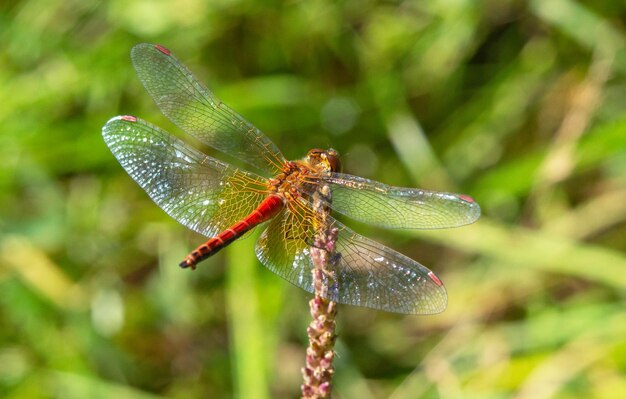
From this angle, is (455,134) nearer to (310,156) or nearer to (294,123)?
(294,123)


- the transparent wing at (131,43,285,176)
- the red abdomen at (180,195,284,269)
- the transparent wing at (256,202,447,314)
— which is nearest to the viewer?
the transparent wing at (256,202,447,314)

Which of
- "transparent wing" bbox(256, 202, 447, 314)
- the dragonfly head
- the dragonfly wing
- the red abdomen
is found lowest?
"transparent wing" bbox(256, 202, 447, 314)

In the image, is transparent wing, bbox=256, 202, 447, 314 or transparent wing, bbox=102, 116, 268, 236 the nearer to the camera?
transparent wing, bbox=256, 202, 447, 314

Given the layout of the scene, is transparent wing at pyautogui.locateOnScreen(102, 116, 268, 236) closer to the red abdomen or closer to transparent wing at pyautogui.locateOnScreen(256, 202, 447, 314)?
the red abdomen

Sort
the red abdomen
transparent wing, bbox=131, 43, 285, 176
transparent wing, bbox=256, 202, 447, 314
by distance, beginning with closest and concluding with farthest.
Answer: transparent wing, bbox=256, 202, 447, 314
the red abdomen
transparent wing, bbox=131, 43, 285, 176

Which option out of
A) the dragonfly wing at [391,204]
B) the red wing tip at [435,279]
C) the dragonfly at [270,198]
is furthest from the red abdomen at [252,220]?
the red wing tip at [435,279]

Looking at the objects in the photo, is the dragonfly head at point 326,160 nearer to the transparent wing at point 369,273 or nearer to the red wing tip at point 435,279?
the transparent wing at point 369,273

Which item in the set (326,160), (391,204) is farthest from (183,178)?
(391,204)

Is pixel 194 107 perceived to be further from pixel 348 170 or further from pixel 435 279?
pixel 348 170

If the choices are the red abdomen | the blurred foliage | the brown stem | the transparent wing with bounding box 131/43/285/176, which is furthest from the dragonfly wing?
the blurred foliage
